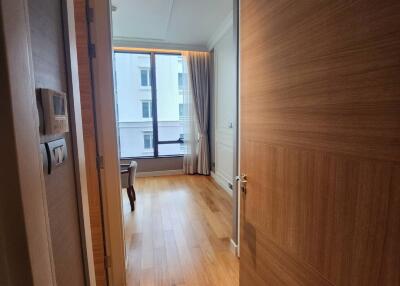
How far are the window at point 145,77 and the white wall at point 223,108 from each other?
4.95ft

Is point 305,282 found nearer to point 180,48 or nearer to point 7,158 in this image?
point 7,158

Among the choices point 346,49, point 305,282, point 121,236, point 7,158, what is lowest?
point 121,236

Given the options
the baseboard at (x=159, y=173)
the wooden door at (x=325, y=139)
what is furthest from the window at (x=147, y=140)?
the wooden door at (x=325, y=139)

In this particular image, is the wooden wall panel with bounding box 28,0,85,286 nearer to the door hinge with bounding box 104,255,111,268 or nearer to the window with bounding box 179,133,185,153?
the door hinge with bounding box 104,255,111,268

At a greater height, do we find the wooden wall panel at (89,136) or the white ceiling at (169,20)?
the white ceiling at (169,20)

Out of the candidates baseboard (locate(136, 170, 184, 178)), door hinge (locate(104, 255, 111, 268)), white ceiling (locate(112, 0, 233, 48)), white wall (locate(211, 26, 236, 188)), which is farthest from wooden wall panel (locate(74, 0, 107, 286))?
baseboard (locate(136, 170, 184, 178))

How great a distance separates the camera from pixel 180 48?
15.7ft

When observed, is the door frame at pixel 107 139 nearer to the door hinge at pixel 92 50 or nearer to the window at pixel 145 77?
the door hinge at pixel 92 50

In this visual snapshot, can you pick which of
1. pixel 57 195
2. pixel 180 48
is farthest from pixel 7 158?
pixel 180 48

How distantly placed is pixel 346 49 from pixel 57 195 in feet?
3.29

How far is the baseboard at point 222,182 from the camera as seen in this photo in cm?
405

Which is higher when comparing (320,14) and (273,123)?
(320,14)

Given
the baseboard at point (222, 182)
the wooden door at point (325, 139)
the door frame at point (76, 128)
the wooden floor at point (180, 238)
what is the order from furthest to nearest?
the baseboard at point (222, 182) < the wooden floor at point (180, 238) < the door frame at point (76, 128) < the wooden door at point (325, 139)

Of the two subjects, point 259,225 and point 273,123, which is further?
point 259,225
